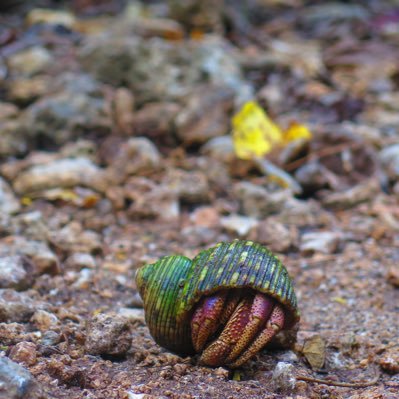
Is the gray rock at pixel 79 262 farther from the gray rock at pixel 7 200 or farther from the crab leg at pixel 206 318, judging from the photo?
the crab leg at pixel 206 318

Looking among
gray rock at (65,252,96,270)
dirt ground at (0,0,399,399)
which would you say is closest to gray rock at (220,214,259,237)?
dirt ground at (0,0,399,399)

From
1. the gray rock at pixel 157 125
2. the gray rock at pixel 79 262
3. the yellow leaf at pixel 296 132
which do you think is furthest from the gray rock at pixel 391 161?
the gray rock at pixel 79 262

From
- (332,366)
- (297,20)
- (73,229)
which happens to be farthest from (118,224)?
(297,20)

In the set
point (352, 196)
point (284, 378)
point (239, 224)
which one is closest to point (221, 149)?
point (239, 224)

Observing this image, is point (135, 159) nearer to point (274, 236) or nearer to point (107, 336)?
point (274, 236)

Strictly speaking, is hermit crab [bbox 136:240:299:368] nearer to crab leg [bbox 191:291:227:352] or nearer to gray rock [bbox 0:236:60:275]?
crab leg [bbox 191:291:227:352]
